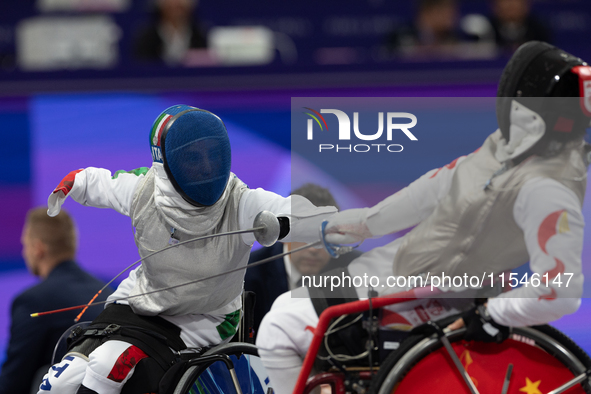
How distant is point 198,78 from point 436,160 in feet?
7.87

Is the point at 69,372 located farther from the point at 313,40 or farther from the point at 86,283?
the point at 313,40

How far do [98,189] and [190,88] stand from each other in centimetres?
184

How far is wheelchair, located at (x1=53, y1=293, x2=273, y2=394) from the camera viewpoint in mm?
1993

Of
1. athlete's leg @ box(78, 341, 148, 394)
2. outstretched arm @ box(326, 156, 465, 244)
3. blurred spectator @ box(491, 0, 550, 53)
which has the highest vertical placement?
blurred spectator @ box(491, 0, 550, 53)

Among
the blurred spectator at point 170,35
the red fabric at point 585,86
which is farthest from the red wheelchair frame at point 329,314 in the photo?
the blurred spectator at point 170,35

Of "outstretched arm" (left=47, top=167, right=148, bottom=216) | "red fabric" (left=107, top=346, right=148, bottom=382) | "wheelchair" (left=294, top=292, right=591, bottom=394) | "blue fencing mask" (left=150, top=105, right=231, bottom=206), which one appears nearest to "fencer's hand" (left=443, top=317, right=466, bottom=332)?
"wheelchair" (left=294, top=292, right=591, bottom=394)

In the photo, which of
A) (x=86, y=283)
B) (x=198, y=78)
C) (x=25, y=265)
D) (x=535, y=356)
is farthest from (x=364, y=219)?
(x=25, y=265)

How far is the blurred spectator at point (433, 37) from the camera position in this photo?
510 cm

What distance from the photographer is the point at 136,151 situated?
11.9 feet

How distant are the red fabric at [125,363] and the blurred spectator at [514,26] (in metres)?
4.03

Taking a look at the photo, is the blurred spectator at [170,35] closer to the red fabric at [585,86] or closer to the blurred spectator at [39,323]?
the blurred spectator at [39,323]

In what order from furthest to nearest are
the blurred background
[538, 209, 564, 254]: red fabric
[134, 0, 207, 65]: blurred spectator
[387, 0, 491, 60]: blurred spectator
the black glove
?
[134, 0, 207, 65]: blurred spectator
[387, 0, 491, 60]: blurred spectator
the blurred background
the black glove
[538, 209, 564, 254]: red fabric

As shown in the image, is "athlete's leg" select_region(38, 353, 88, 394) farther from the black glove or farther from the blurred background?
the black glove

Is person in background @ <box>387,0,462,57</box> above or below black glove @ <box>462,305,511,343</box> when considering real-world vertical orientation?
above
